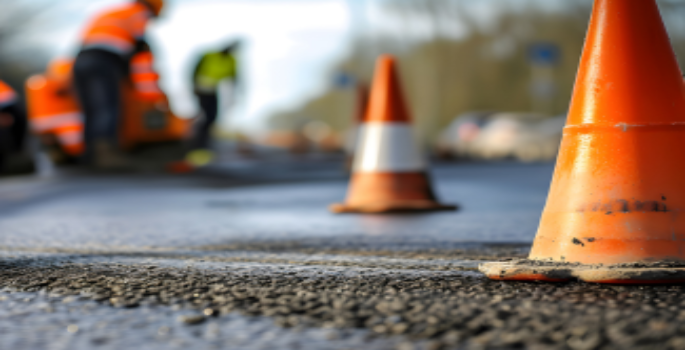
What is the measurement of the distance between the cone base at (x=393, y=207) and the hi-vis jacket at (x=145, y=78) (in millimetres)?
6086

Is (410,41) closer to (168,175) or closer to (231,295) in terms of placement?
(168,175)

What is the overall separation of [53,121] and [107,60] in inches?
57.2

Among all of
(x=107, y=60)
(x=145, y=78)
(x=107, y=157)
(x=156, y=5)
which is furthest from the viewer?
(x=145, y=78)

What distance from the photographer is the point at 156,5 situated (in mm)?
11930

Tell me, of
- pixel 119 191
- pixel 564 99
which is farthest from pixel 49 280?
pixel 564 99

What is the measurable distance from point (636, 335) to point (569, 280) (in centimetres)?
85

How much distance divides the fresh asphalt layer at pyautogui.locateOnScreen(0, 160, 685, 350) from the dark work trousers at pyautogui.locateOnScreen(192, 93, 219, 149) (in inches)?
368

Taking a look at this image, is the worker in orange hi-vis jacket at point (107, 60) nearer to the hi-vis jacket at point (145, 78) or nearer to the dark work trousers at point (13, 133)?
the hi-vis jacket at point (145, 78)

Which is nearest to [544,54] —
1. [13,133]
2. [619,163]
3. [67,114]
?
[67,114]

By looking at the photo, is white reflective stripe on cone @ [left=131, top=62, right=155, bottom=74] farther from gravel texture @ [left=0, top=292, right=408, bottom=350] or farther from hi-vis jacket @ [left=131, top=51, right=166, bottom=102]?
gravel texture @ [left=0, top=292, right=408, bottom=350]

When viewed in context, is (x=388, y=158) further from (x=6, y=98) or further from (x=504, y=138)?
(x=504, y=138)

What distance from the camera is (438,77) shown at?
177 feet

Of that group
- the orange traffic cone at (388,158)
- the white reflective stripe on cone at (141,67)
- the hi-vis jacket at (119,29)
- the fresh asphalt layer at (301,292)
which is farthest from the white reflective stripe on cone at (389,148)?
the white reflective stripe on cone at (141,67)

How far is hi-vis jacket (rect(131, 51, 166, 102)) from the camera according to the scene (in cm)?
1256
